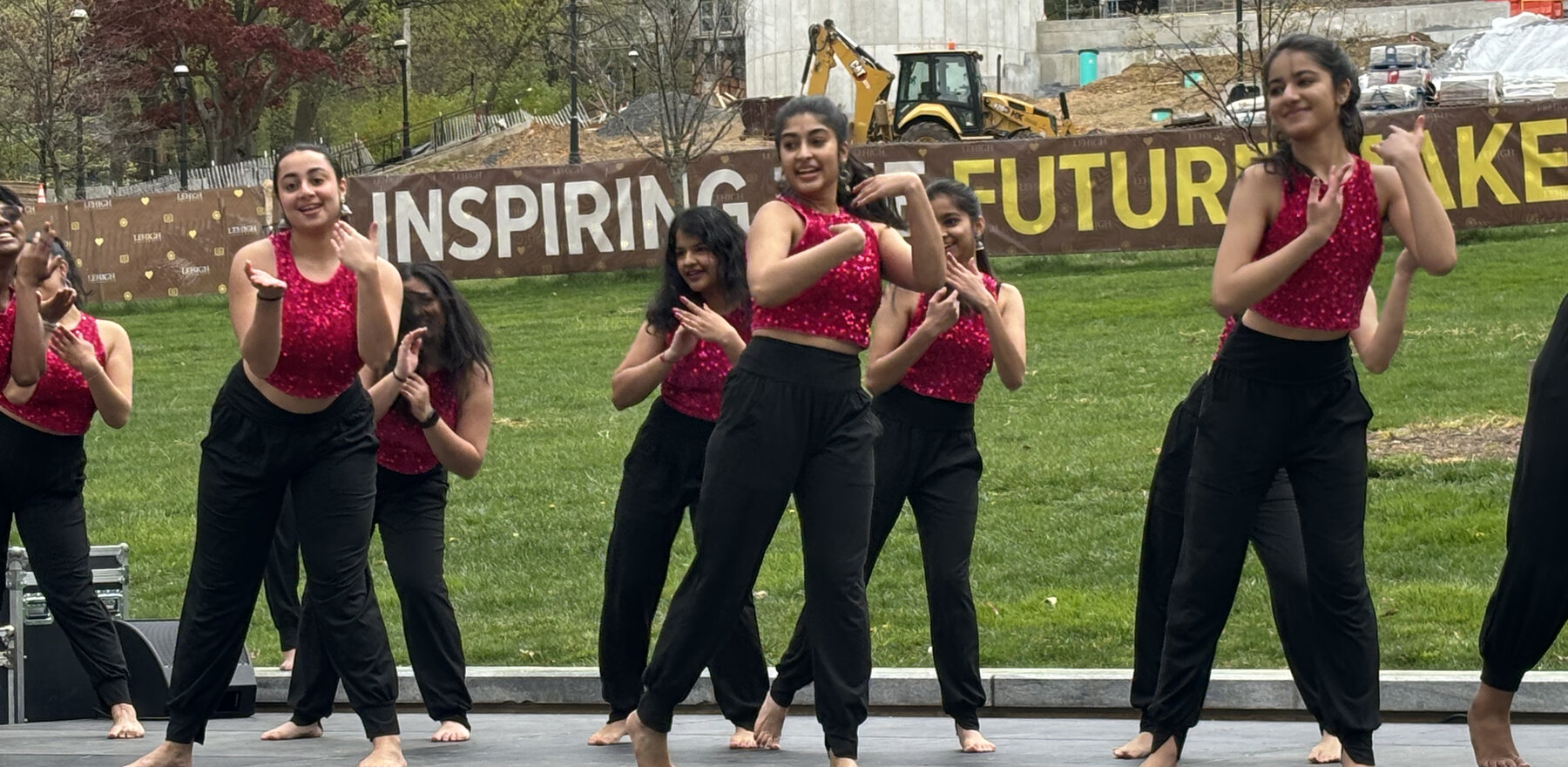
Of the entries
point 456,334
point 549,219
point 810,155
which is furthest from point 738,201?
point 810,155

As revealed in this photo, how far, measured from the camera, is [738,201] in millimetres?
28594

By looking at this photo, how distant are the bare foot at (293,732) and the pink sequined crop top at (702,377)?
1.97 meters

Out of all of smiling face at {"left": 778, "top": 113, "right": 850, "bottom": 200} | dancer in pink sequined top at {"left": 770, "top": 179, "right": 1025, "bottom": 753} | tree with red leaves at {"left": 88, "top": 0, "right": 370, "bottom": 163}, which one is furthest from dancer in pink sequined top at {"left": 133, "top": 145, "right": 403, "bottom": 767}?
tree with red leaves at {"left": 88, "top": 0, "right": 370, "bottom": 163}

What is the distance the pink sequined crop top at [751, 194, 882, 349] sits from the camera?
18.5 ft

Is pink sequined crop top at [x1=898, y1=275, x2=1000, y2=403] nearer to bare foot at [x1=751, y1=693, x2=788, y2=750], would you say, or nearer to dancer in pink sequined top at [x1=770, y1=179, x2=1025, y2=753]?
dancer in pink sequined top at [x1=770, y1=179, x2=1025, y2=753]

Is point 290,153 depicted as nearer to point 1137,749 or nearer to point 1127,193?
point 1137,749

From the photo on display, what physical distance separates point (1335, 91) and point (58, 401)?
4.67m

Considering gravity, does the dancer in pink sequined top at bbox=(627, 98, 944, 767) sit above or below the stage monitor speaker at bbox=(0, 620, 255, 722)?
above

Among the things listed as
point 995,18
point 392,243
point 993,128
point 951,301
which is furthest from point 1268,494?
point 995,18

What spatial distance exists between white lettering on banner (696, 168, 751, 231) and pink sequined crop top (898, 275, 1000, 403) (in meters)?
21.4

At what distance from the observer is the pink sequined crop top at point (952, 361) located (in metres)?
6.88

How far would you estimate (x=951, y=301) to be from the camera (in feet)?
Answer: 20.8

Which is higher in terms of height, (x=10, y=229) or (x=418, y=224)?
(x=10, y=229)

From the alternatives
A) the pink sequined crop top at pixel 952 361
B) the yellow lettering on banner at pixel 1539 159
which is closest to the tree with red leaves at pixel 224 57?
the yellow lettering on banner at pixel 1539 159
